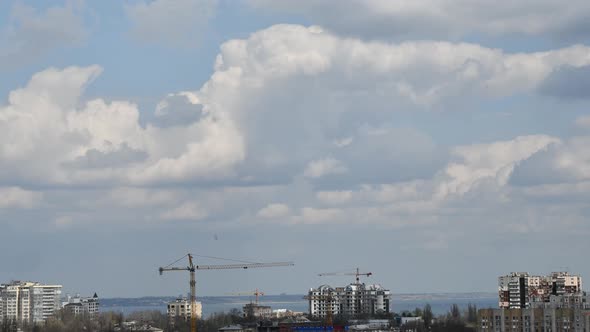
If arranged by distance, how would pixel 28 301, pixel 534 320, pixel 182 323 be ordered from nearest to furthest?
pixel 534 320, pixel 182 323, pixel 28 301

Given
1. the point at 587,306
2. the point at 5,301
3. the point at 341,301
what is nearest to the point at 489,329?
the point at 587,306

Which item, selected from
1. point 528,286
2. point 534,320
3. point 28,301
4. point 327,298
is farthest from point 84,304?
point 534,320

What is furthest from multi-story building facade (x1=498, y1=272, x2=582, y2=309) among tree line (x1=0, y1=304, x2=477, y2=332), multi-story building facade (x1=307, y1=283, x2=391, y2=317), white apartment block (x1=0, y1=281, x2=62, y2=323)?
white apartment block (x1=0, y1=281, x2=62, y2=323)

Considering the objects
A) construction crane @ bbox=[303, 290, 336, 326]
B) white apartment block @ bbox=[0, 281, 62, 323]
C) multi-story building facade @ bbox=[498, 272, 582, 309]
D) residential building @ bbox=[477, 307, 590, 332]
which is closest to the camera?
residential building @ bbox=[477, 307, 590, 332]

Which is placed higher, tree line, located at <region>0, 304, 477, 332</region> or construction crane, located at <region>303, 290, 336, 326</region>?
construction crane, located at <region>303, 290, 336, 326</region>

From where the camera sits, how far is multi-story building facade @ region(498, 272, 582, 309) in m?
112

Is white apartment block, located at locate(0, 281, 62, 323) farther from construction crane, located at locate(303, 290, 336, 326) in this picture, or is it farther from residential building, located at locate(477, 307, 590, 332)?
residential building, located at locate(477, 307, 590, 332)

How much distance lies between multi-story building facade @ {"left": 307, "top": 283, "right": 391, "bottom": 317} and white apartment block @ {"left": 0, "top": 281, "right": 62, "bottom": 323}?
3542cm

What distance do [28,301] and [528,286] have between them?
244ft

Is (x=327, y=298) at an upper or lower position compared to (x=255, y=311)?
upper

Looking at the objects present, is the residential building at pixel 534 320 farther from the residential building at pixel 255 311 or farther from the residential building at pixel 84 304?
Answer: the residential building at pixel 84 304

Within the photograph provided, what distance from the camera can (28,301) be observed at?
15950 cm

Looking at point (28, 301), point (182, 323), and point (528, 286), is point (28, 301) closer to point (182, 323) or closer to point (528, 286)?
point (182, 323)

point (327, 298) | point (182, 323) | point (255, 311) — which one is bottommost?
point (182, 323)
